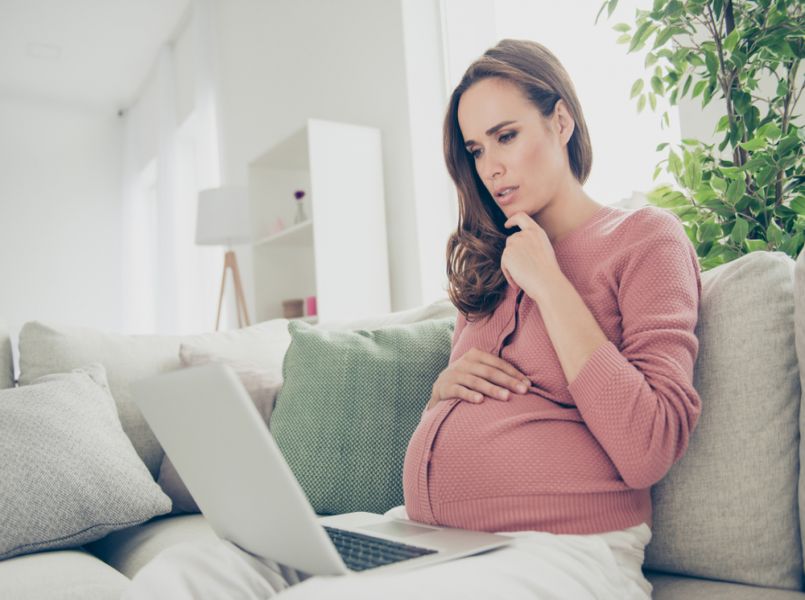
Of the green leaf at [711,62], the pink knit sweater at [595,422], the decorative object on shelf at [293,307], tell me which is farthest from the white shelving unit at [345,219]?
the pink knit sweater at [595,422]

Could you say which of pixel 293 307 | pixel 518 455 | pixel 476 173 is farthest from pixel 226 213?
pixel 518 455

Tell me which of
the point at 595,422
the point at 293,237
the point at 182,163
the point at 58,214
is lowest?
the point at 595,422

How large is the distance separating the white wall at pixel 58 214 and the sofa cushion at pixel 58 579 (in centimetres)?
632

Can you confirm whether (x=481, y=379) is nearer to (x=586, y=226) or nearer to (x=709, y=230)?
(x=586, y=226)

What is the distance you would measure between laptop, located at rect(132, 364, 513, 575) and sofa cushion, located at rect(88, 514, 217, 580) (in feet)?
1.73

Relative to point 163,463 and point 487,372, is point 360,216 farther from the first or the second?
point 487,372

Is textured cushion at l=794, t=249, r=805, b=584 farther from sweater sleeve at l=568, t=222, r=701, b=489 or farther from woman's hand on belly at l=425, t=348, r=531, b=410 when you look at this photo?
woman's hand on belly at l=425, t=348, r=531, b=410

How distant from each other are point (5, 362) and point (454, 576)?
Result: 1.42 meters

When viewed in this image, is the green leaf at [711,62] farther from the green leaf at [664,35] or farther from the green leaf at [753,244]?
the green leaf at [753,244]

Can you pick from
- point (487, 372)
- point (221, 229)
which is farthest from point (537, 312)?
point (221, 229)

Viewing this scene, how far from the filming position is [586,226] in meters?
1.18

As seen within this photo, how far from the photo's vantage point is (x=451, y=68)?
11.1ft

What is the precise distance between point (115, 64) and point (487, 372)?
6.60 meters

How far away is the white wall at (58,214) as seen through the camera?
714 cm
